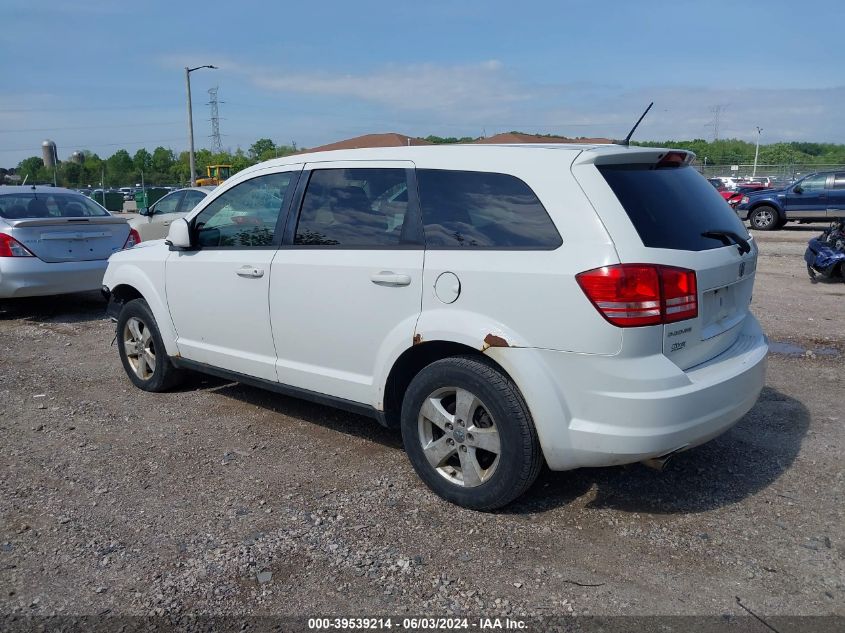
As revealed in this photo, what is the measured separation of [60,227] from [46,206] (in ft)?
2.55

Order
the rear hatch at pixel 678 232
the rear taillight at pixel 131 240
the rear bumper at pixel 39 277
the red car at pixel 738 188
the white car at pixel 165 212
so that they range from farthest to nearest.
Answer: the red car at pixel 738 188, the white car at pixel 165 212, the rear taillight at pixel 131 240, the rear bumper at pixel 39 277, the rear hatch at pixel 678 232

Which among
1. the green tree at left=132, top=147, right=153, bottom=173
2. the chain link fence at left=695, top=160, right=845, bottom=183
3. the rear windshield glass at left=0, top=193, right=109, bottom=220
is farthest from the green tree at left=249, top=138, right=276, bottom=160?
the rear windshield glass at left=0, top=193, right=109, bottom=220

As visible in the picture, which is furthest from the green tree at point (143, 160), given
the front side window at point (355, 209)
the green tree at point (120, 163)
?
the front side window at point (355, 209)

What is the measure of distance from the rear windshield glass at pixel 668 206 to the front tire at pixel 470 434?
3.26ft

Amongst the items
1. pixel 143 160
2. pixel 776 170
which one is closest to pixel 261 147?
pixel 143 160

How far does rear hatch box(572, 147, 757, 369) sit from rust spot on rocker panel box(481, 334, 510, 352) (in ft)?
2.19

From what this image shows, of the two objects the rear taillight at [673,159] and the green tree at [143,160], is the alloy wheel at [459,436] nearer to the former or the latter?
the rear taillight at [673,159]

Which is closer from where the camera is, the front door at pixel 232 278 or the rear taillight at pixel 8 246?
the front door at pixel 232 278

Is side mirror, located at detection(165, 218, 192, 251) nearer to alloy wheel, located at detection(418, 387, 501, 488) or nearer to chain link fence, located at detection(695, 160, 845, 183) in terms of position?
alloy wheel, located at detection(418, 387, 501, 488)

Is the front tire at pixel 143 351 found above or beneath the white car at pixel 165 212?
beneath

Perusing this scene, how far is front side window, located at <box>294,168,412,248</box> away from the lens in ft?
13.4

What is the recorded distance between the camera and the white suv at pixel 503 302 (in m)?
3.28

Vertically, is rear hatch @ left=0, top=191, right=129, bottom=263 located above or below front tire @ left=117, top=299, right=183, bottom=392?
above

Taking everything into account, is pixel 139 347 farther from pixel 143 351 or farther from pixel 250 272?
pixel 250 272
